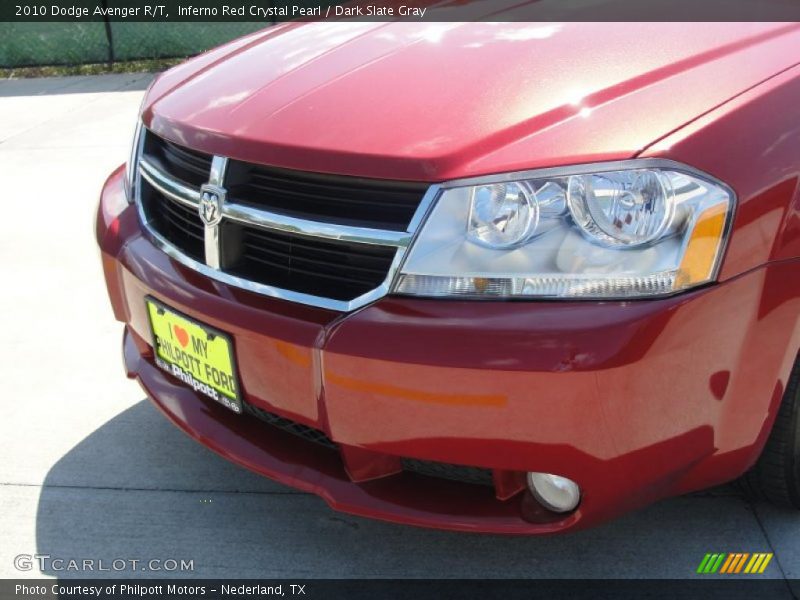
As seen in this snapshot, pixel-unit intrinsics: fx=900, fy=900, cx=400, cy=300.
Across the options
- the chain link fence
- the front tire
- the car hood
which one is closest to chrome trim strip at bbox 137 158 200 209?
the car hood

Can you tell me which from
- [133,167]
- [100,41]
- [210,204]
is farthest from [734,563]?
[100,41]

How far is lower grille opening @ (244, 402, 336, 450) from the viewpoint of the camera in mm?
2080

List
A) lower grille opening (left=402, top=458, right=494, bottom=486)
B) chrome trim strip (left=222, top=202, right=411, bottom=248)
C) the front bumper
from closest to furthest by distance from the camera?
the front bumper
chrome trim strip (left=222, top=202, right=411, bottom=248)
lower grille opening (left=402, top=458, right=494, bottom=486)

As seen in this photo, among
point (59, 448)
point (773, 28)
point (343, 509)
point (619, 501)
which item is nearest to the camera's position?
point (619, 501)

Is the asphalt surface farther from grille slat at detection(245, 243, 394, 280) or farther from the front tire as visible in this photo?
grille slat at detection(245, 243, 394, 280)

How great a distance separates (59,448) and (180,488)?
485 millimetres

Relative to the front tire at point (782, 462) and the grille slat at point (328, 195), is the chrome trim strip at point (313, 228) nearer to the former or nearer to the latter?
the grille slat at point (328, 195)

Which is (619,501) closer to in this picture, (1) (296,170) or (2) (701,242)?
(2) (701,242)

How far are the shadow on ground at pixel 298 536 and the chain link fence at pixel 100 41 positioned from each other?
826 cm

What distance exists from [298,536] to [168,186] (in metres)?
0.95

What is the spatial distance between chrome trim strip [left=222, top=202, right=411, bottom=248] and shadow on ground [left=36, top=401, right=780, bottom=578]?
863 millimetres

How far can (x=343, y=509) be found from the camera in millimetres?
1943

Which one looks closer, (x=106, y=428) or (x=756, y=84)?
(x=756, y=84)

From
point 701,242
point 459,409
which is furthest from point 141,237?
point 701,242
